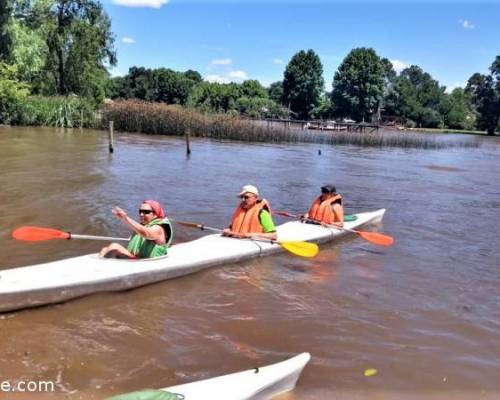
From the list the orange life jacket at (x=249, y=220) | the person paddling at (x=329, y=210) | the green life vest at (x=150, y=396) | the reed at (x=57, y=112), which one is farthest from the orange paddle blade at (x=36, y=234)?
the reed at (x=57, y=112)

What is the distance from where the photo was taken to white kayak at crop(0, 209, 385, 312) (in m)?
5.48

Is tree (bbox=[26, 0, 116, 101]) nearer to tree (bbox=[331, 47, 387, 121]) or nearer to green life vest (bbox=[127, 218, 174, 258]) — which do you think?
green life vest (bbox=[127, 218, 174, 258])

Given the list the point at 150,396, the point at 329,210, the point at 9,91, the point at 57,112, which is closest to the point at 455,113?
the point at 57,112

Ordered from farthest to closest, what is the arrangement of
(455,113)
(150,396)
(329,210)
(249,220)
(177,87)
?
1. (455,113)
2. (177,87)
3. (329,210)
4. (249,220)
5. (150,396)

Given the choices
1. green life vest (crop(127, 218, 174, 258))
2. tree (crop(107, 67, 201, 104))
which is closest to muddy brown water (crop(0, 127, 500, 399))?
green life vest (crop(127, 218, 174, 258))

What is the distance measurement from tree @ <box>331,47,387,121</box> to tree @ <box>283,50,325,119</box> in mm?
4926

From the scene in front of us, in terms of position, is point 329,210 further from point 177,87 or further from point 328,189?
point 177,87

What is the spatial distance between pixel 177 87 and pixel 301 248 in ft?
241

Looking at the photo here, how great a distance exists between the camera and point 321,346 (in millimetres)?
5387

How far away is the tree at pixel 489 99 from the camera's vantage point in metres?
82.3

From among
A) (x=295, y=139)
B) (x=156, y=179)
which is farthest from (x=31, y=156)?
(x=295, y=139)

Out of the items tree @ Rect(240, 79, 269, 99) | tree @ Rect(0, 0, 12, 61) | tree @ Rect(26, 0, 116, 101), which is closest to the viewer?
tree @ Rect(0, 0, 12, 61)

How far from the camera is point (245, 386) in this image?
3822 millimetres

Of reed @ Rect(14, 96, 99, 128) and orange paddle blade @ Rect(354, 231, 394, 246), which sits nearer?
orange paddle blade @ Rect(354, 231, 394, 246)
